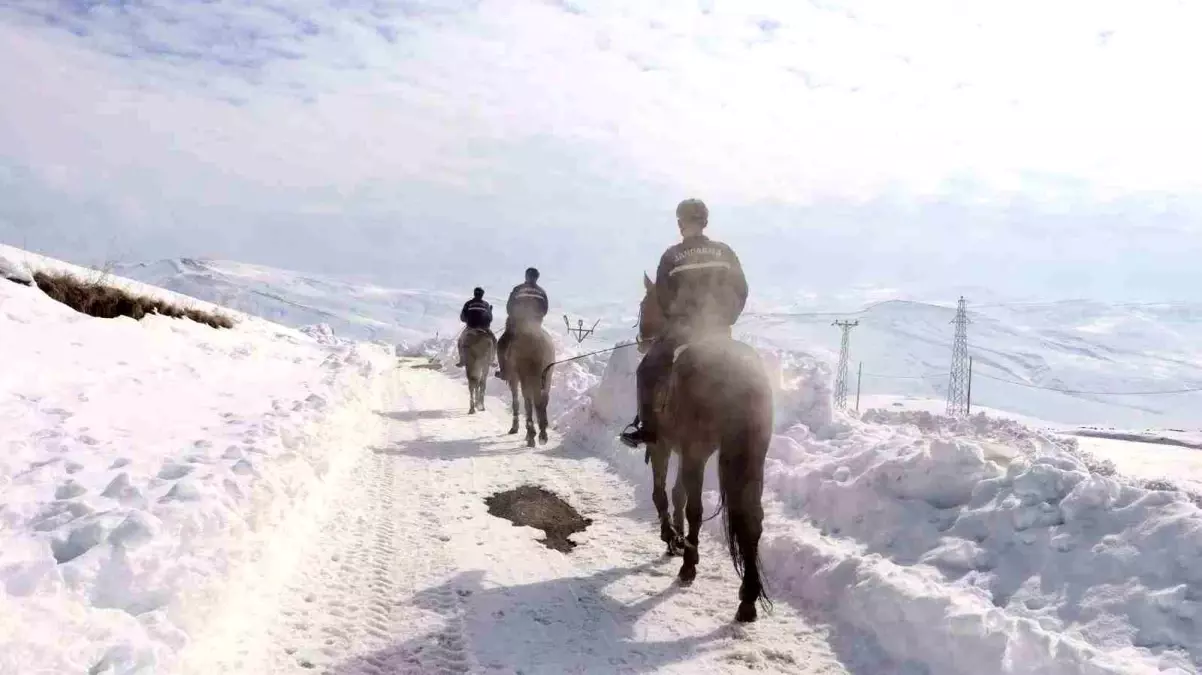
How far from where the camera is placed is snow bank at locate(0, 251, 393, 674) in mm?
3469

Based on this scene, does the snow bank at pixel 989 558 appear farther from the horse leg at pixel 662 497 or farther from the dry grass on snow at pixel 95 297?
the dry grass on snow at pixel 95 297

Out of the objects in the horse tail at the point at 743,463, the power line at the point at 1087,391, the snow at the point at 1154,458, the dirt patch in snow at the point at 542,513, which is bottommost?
the power line at the point at 1087,391

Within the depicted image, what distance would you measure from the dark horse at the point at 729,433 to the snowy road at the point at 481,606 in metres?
0.42

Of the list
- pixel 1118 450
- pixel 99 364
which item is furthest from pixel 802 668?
pixel 1118 450

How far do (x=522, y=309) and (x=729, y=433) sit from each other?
799 cm

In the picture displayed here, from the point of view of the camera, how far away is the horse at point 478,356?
50.0 feet

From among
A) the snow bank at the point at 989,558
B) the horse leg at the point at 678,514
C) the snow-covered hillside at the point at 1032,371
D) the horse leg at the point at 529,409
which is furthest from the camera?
the snow-covered hillside at the point at 1032,371

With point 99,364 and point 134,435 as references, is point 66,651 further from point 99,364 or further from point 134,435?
point 99,364

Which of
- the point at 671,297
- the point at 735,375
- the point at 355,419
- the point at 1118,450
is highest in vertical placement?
the point at 671,297

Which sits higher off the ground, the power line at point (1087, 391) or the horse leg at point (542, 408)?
the horse leg at point (542, 408)

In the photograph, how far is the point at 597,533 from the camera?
264 inches

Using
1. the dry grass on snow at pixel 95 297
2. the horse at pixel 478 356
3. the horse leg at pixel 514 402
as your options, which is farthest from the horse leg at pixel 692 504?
the dry grass on snow at pixel 95 297

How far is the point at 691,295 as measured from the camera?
19.0 feet

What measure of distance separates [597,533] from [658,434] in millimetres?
1330
